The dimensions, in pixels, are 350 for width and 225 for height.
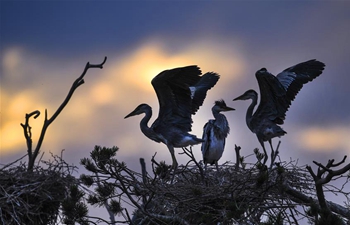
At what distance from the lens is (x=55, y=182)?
7574 mm

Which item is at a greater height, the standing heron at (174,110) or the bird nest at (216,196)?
the standing heron at (174,110)

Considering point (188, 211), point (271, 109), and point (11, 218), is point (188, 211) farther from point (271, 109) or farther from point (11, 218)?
point (271, 109)

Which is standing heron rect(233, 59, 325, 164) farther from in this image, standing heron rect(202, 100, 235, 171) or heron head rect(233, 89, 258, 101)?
standing heron rect(202, 100, 235, 171)

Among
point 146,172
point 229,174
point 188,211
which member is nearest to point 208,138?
point 229,174

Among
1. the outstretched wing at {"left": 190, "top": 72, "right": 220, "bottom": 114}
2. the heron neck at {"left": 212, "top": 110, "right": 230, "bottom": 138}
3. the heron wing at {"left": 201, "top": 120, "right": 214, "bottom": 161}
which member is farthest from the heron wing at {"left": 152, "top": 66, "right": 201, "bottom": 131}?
the outstretched wing at {"left": 190, "top": 72, "right": 220, "bottom": 114}

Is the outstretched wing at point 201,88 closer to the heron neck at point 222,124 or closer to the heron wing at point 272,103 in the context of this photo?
the heron neck at point 222,124

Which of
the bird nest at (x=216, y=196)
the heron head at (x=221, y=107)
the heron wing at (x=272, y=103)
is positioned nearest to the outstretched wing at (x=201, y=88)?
the heron head at (x=221, y=107)

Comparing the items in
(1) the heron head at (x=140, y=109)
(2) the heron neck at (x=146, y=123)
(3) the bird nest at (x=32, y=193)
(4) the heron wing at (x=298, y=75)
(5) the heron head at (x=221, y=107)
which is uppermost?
(4) the heron wing at (x=298, y=75)

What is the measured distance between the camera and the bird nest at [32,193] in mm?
7113

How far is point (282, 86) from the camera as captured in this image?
32.3 feet

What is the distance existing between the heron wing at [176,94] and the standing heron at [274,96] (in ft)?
3.55

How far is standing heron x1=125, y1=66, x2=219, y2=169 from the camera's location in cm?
943

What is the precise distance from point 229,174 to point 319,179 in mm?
3862

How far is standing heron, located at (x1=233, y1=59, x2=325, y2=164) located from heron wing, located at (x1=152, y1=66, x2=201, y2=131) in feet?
3.55
